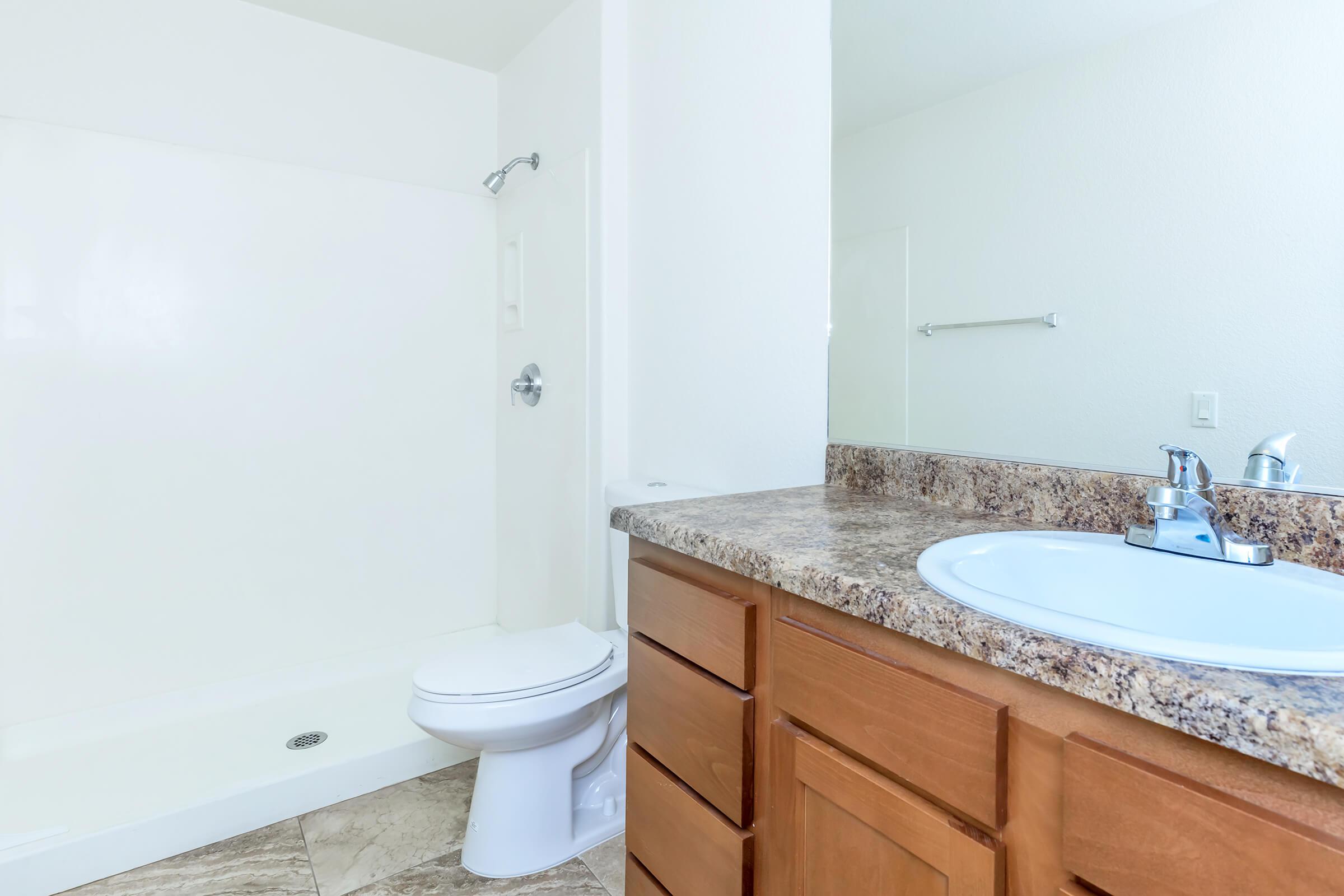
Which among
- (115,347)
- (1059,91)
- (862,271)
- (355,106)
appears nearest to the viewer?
(1059,91)

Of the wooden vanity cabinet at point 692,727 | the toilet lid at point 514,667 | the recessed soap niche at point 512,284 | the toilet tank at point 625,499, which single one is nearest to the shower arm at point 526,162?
the recessed soap niche at point 512,284

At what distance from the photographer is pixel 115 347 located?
6.97ft

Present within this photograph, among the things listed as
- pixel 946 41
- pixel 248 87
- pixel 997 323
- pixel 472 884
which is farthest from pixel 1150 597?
pixel 248 87

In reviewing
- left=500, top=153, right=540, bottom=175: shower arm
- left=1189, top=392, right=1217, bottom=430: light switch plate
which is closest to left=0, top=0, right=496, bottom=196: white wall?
left=500, top=153, right=540, bottom=175: shower arm

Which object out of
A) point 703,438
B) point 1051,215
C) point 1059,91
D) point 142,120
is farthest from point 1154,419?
point 142,120

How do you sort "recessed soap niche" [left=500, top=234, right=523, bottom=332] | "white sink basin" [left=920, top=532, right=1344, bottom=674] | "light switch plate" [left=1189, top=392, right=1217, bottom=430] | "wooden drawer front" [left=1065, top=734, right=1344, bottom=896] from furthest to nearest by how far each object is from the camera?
"recessed soap niche" [left=500, top=234, right=523, bottom=332], "light switch plate" [left=1189, top=392, right=1217, bottom=430], "white sink basin" [left=920, top=532, right=1344, bottom=674], "wooden drawer front" [left=1065, top=734, right=1344, bottom=896]

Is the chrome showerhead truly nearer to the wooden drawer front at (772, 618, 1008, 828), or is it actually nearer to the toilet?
the toilet

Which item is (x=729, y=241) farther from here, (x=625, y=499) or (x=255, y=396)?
(x=255, y=396)

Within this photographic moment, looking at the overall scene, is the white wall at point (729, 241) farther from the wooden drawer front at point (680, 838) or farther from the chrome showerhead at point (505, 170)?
the wooden drawer front at point (680, 838)

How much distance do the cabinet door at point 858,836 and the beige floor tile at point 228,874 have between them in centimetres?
125

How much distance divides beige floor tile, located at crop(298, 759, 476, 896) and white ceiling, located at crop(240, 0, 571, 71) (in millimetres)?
2405

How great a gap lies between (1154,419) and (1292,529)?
0.20m

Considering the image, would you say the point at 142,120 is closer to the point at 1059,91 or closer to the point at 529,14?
the point at 529,14

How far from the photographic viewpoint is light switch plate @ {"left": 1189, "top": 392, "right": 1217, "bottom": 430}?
34.5 inches
